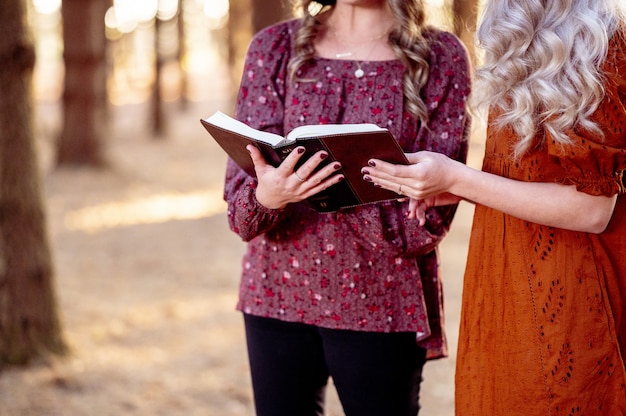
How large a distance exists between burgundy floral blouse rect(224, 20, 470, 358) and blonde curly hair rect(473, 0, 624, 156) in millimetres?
322

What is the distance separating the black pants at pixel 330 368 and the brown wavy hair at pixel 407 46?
68 cm

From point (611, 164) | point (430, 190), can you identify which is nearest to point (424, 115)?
point (430, 190)

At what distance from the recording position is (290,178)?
195 centimetres

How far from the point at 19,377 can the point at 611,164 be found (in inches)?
131

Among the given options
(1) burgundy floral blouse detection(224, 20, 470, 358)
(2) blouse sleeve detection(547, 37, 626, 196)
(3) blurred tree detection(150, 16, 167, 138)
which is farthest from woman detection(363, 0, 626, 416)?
(3) blurred tree detection(150, 16, 167, 138)

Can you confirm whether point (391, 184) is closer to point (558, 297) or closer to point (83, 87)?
point (558, 297)

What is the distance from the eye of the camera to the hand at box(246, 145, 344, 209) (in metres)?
1.90

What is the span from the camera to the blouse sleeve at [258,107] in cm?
210

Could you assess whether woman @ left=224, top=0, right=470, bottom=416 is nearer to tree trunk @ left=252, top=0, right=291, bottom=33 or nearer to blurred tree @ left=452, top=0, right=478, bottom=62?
blurred tree @ left=452, top=0, right=478, bottom=62

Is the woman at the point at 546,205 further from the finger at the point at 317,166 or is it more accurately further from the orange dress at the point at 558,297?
the finger at the point at 317,166

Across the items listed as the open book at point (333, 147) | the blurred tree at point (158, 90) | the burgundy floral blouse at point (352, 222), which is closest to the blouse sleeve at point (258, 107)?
the burgundy floral blouse at point (352, 222)

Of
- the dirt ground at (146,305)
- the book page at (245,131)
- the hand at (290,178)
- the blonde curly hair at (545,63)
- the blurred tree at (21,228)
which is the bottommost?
the dirt ground at (146,305)

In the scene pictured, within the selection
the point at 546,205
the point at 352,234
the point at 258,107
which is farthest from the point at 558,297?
the point at 258,107

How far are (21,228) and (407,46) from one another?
9.00 feet
